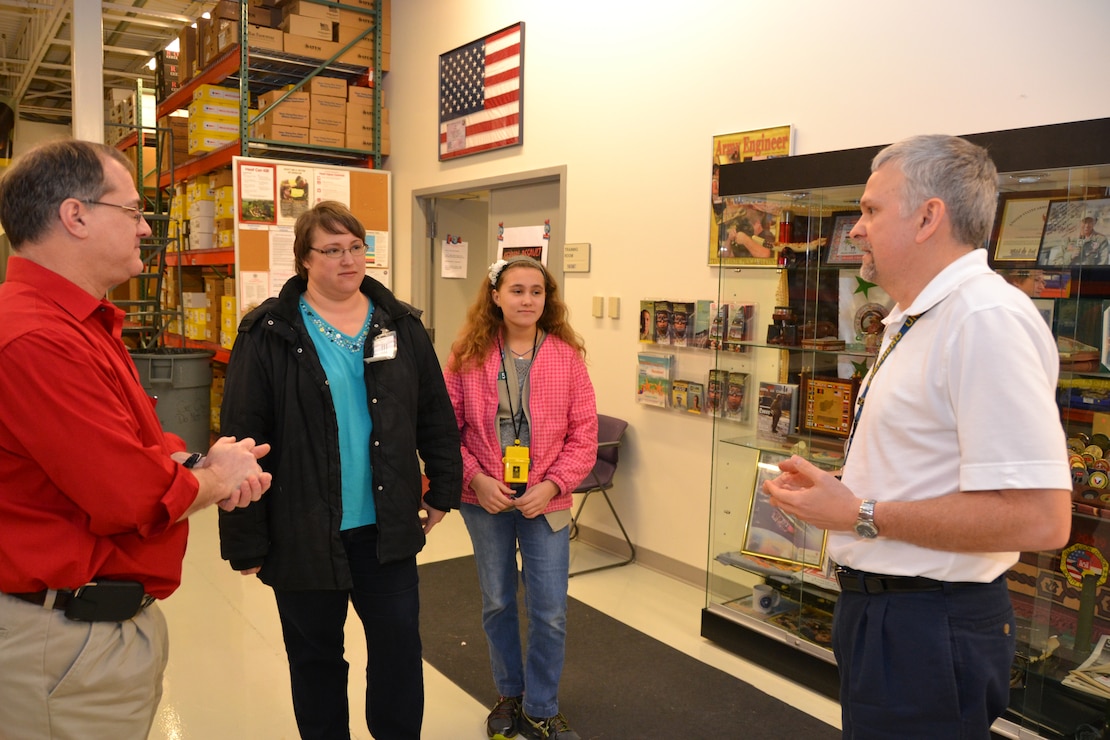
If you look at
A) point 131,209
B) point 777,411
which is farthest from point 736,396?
point 131,209

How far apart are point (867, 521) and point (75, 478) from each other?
1.37 m

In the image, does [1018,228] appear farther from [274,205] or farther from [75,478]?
[274,205]

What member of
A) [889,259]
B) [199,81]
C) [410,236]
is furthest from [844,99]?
[199,81]

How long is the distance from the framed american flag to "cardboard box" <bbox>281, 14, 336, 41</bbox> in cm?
101

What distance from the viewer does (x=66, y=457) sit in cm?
138

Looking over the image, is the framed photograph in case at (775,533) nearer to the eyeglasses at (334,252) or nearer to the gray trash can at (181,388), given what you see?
the eyeglasses at (334,252)

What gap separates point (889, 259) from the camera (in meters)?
1.51

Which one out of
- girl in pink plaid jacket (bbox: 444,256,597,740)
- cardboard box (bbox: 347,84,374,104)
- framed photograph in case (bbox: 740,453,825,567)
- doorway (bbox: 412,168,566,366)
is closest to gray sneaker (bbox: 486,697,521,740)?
girl in pink plaid jacket (bbox: 444,256,597,740)

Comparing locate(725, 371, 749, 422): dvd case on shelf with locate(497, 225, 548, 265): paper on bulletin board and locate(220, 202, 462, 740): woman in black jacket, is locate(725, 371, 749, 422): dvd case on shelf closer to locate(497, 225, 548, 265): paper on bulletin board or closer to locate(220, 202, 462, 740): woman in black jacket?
locate(220, 202, 462, 740): woman in black jacket

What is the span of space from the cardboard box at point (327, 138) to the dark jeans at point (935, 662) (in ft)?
18.4

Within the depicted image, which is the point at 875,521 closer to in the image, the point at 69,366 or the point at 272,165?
the point at 69,366

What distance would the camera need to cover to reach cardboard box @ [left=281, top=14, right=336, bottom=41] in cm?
598

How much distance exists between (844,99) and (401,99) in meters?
3.92

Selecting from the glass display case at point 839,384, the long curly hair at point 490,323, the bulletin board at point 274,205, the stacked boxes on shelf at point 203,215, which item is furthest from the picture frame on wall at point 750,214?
the stacked boxes on shelf at point 203,215
